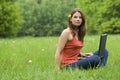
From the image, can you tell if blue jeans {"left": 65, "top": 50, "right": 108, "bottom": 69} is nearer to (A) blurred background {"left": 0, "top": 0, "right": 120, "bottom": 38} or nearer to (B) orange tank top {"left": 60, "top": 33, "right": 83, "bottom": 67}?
(B) orange tank top {"left": 60, "top": 33, "right": 83, "bottom": 67}

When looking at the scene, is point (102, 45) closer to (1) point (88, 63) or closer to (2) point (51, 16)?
(1) point (88, 63)

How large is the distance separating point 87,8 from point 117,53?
30.1 m

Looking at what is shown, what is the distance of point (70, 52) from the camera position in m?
6.89

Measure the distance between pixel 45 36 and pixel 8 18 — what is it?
536 inches

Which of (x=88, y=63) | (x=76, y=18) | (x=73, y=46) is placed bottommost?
(x=88, y=63)

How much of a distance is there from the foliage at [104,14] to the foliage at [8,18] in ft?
30.3

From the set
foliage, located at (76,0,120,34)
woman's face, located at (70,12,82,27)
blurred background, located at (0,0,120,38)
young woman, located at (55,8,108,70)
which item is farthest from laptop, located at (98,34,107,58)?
foliage, located at (76,0,120,34)

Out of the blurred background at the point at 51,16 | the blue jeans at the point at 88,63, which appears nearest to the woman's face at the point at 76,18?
the blue jeans at the point at 88,63

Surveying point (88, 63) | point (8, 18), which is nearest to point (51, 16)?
point (8, 18)

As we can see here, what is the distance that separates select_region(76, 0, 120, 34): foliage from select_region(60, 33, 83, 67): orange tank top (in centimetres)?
2982

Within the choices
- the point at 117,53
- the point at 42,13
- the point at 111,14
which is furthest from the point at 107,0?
the point at 117,53

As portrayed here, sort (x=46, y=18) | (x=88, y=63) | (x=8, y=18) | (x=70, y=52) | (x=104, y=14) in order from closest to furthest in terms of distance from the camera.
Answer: (x=88, y=63)
(x=70, y=52)
(x=8, y=18)
(x=104, y=14)
(x=46, y=18)

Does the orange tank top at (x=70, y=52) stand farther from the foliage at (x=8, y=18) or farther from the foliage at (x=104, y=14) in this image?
the foliage at (x=104, y=14)

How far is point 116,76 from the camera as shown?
5.77 m
